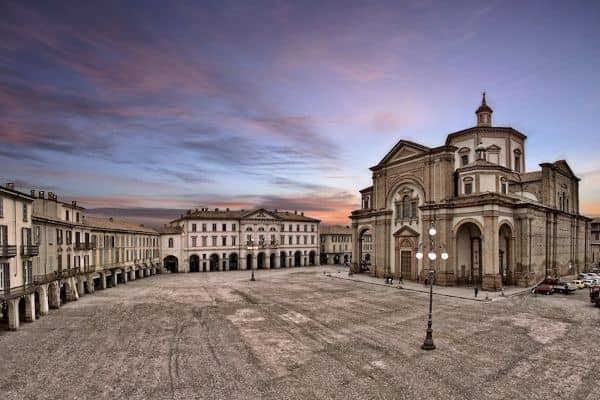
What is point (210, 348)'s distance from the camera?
17.7m

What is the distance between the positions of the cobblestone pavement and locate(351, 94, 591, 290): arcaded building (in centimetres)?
952

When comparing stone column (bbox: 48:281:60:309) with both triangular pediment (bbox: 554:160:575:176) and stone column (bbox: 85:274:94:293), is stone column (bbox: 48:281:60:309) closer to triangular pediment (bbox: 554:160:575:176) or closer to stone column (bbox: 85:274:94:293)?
Result: stone column (bbox: 85:274:94:293)

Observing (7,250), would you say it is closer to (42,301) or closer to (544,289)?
(42,301)

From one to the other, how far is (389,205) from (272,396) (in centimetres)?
3843

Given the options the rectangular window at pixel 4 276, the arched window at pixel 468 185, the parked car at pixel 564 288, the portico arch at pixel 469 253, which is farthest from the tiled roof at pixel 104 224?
the parked car at pixel 564 288

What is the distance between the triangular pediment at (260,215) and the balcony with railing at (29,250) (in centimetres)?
4217

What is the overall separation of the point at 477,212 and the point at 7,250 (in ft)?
133

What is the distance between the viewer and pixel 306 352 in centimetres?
1697

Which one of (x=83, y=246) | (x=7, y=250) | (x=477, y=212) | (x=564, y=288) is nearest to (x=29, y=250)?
(x=7, y=250)

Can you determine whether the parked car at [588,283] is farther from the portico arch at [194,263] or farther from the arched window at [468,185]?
the portico arch at [194,263]

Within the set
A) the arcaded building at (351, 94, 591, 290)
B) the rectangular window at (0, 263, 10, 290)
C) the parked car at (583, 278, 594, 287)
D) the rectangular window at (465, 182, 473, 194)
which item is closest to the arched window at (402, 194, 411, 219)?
the arcaded building at (351, 94, 591, 290)

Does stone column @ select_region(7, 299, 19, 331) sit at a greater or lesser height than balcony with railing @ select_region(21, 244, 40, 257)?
lesser

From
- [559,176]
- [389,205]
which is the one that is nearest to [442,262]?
[389,205]

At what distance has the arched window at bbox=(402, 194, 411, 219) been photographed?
4516 centimetres
